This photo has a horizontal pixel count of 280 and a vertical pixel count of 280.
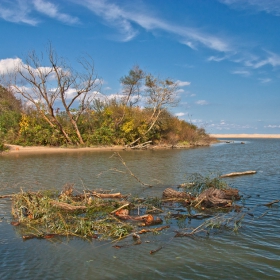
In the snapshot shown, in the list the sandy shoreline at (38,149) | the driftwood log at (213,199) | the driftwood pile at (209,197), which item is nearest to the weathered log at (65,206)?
the driftwood pile at (209,197)

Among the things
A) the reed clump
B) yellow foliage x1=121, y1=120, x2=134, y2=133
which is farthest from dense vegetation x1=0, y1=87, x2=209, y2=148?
the reed clump

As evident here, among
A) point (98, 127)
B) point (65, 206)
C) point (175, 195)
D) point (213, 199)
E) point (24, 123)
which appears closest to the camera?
point (65, 206)

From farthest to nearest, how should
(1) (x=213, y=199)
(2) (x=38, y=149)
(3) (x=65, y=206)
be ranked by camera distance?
(2) (x=38, y=149)
(1) (x=213, y=199)
(3) (x=65, y=206)

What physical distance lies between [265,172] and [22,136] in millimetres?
24708

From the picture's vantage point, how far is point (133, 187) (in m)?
11.7

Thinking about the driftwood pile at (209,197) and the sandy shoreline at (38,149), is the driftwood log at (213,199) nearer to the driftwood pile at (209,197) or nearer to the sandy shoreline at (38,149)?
the driftwood pile at (209,197)

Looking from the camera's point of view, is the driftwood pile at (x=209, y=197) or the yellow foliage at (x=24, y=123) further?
the yellow foliage at (x=24, y=123)

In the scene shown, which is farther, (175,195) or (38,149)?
(38,149)

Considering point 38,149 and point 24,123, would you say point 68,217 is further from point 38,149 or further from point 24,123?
point 24,123

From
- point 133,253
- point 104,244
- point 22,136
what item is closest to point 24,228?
point 104,244

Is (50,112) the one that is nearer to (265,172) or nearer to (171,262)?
(265,172)

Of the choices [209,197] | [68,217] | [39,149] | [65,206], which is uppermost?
[39,149]

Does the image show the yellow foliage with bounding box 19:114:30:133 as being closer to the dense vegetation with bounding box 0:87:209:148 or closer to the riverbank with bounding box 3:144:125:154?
the dense vegetation with bounding box 0:87:209:148

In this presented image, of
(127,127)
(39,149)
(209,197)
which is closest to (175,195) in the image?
(209,197)
